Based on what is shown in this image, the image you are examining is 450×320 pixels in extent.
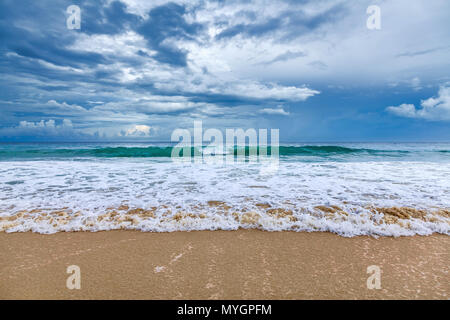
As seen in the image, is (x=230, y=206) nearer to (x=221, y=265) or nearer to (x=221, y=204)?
(x=221, y=204)

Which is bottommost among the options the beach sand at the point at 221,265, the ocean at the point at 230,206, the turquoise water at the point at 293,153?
the beach sand at the point at 221,265

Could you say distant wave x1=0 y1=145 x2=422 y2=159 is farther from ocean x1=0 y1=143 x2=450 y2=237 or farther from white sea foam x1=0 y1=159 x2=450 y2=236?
ocean x1=0 y1=143 x2=450 y2=237

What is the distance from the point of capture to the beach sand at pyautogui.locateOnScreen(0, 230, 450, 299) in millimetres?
2279

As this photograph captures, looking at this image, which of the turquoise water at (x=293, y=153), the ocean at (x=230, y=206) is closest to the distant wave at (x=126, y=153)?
the turquoise water at (x=293, y=153)

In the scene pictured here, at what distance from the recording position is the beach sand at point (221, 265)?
2.28m

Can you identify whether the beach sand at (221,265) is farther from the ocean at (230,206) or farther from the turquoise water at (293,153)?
the turquoise water at (293,153)

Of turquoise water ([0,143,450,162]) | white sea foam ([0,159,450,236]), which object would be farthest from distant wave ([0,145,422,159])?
white sea foam ([0,159,450,236])

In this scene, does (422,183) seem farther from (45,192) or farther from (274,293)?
(45,192)

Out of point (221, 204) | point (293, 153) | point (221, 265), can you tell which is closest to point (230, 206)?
point (221, 204)

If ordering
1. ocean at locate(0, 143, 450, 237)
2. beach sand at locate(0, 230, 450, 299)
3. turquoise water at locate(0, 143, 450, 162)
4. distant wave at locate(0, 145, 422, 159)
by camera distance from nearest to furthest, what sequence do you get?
beach sand at locate(0, 230, 450, 299)
ocean at locate(0, 143, 450, 237)
turquoise water at locate(0, 143, 450, 162)
distant wave at locate(0, 145, 422, 159)

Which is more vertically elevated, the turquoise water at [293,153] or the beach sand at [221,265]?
the turquoise water at [293,153]

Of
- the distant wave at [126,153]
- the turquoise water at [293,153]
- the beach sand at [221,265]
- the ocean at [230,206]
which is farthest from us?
the distant wave at [126,153]

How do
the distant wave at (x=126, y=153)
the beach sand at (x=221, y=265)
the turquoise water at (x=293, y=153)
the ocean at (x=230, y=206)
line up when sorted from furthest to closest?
the distant wave at (x=126, y=153) → the turquoise water at (x=293, y=153) → the ocean at (x=230, y=206) → the beach sand at (x=221, y=265)
